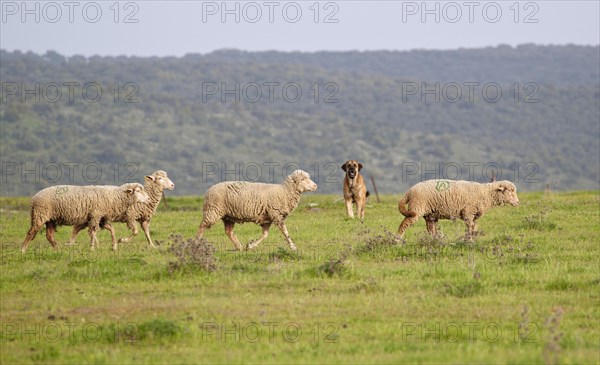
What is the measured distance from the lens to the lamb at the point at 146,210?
23755 millimetres

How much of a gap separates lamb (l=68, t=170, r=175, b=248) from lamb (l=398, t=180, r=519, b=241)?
6.00m

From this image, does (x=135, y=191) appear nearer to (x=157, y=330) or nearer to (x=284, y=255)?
(x=284, y=255)

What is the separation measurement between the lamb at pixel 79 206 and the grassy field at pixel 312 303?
0.57 metres

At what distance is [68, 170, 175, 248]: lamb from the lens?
77.9 ft

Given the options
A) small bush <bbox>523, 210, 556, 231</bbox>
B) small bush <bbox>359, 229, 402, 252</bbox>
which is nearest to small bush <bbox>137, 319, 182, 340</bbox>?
small bush <bbox>359, 229, 402, 252</bbox>

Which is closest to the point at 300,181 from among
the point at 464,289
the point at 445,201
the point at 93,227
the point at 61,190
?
the point at 445,201

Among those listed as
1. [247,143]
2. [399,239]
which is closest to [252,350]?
[399,239]

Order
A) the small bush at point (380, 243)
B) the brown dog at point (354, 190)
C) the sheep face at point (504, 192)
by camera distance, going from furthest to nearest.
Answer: the brown dog at point (354, 190), the sheep face at point (504, 192), the small bush at point (380, 243)

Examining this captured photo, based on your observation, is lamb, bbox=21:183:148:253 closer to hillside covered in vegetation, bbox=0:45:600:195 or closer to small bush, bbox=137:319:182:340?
small bush, bbox=137:319:182:340

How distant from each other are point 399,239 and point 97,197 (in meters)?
6.96

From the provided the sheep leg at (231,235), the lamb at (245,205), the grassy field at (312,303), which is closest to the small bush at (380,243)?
the grassy field at (312,303)

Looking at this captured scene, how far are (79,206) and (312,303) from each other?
8806 mm

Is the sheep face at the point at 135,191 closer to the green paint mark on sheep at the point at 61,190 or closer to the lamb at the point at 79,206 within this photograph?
the lamb at the point at 79,206

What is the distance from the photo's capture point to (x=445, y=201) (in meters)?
22.4
